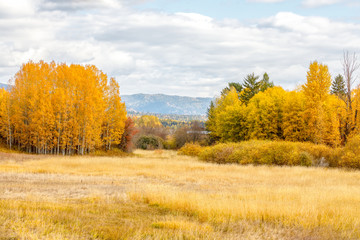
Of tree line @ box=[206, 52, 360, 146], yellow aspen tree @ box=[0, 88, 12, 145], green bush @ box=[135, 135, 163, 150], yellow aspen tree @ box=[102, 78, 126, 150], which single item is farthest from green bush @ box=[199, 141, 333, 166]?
green bush @ box=[135, 135, 163, 150]

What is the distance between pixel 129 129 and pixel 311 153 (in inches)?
1208

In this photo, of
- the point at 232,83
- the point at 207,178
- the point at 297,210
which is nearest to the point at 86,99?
the point at 207,178

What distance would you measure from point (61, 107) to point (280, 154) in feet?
91.7

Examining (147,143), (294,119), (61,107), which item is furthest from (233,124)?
(61,107)

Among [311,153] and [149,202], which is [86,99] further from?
[149,202]

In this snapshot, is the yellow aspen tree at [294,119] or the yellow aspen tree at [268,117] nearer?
the yellow aspen tree at [294,119]

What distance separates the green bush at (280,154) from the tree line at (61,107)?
59.6 feet

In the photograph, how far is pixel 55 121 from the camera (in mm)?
45875

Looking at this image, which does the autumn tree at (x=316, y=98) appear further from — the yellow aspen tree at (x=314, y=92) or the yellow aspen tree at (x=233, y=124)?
the yellow aspen tree at (x=233, y=124)

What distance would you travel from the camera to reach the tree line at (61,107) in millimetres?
43938

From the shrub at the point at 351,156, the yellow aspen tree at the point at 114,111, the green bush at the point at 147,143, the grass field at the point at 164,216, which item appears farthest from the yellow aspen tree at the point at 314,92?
the green bush at the point at 147,143

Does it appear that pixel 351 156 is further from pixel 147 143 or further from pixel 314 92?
pixel 147 143

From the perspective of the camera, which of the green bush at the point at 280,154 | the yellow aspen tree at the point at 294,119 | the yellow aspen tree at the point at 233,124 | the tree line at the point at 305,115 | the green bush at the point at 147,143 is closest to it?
the green bush at the point at 280,154

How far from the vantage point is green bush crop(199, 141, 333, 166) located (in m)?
32.7
